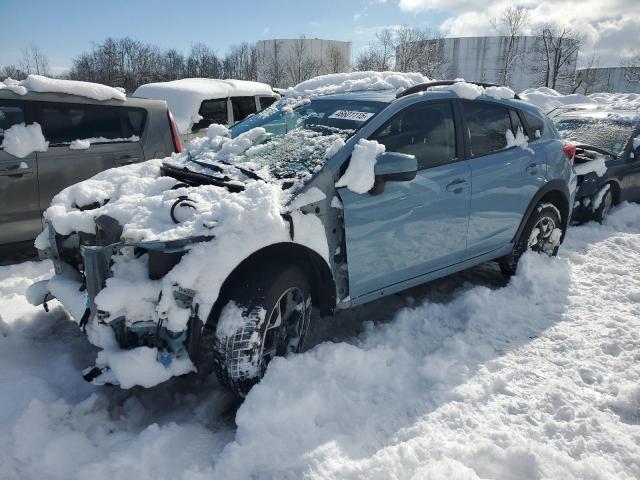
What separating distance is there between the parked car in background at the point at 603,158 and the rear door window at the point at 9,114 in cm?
651

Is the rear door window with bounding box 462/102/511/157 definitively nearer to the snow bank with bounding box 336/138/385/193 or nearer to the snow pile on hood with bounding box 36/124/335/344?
the snow bank with bounding box 336/138/385/193

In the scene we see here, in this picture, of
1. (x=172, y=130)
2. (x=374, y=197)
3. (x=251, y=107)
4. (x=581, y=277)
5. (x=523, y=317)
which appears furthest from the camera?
(x=251, y=107)

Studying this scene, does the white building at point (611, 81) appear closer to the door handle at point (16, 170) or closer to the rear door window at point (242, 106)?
the rear door window at point (242, 106)

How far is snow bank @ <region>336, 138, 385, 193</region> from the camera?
3.08m

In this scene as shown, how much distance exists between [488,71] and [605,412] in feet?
207

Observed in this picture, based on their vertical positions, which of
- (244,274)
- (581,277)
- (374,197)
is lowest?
(581,277)

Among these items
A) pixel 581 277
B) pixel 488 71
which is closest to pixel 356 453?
pixel 581 277

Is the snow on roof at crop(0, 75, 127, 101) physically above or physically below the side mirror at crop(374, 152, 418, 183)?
above

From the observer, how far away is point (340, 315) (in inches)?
157

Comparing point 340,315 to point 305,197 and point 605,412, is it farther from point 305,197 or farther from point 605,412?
point 605,412

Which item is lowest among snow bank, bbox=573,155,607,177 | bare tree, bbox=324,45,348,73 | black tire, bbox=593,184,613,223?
black tire, bbox=593,184,613,223

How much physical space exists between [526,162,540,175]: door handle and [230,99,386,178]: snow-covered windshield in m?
1.63

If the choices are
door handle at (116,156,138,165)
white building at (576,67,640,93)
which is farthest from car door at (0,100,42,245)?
white building at (576,67,640,93)

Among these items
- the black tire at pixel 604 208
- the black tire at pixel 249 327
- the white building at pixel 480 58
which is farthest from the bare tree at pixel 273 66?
the black tire at pixel 249 327
